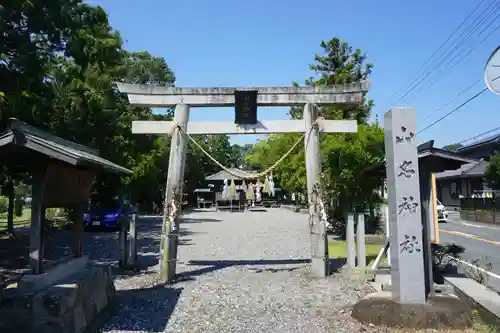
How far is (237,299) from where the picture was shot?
324 inches

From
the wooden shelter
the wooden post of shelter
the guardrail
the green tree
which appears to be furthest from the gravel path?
the green tree

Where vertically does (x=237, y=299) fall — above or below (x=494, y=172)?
below

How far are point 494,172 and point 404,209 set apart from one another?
71.4 ft

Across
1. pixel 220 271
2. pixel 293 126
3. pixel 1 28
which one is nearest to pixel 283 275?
pixel 220 271

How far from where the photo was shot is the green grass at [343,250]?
13.1 m

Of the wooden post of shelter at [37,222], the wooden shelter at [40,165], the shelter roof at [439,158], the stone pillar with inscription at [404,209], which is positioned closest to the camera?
the wooden shelter at [40,165]

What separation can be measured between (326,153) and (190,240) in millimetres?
6788

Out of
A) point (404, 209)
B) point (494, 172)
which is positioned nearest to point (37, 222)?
point (404, 209)

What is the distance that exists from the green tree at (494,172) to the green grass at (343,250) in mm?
12942

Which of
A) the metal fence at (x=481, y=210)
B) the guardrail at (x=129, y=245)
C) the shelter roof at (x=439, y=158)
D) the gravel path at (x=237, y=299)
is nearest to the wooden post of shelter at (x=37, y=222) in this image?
the gravel path at (x=237, y=299)

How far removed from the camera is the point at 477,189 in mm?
38250

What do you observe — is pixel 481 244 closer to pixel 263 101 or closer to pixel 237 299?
pixel 263 101

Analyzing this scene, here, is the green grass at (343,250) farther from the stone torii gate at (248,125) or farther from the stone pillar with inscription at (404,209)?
the stone pillar with inscription at (404,209)

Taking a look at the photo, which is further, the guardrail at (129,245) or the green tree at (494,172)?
the green tree at (494,172)
